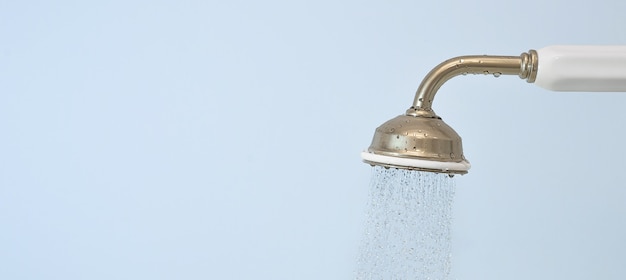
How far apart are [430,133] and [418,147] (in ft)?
0.08

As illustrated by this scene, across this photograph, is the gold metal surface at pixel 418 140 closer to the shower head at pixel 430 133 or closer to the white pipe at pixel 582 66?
the shower head at pixel 430 133

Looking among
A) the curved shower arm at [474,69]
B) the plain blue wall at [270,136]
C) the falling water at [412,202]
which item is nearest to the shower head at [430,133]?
the curved shower arm at [474,69]

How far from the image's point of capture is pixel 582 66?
0.96 m

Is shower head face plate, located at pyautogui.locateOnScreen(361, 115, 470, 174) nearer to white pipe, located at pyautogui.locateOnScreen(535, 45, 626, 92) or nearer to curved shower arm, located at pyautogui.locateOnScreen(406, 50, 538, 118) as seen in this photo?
curved shower arm, located at pyautogui.locateOnScreen(406, 50, 538, 118)

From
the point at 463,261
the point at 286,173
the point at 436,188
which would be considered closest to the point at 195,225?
the point at 286,173

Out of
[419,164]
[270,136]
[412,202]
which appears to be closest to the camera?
[419,164]

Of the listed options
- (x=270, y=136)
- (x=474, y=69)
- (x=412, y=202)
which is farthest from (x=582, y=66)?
(x=270, y=136)

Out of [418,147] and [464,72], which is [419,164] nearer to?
[418,147]

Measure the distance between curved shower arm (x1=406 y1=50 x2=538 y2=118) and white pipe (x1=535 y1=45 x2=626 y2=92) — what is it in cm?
1

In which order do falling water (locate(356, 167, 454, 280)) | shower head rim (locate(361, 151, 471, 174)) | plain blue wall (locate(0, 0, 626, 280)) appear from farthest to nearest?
1. plain blue wall (locate(0, 0, 626, 280))
2. falling water (locate(356, 167, 454, 280))
3. shower head rim (locate(361, 151, 471, 174))

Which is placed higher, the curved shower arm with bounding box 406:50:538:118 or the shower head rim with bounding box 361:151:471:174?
the curved shower arm with bounding box 406:50:538:118

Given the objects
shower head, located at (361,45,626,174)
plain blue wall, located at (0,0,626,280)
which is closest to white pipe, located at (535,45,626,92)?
shower head, located at (361,45,626,174)

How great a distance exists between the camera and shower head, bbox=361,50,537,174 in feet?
3.13

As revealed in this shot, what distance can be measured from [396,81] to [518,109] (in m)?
0.26
